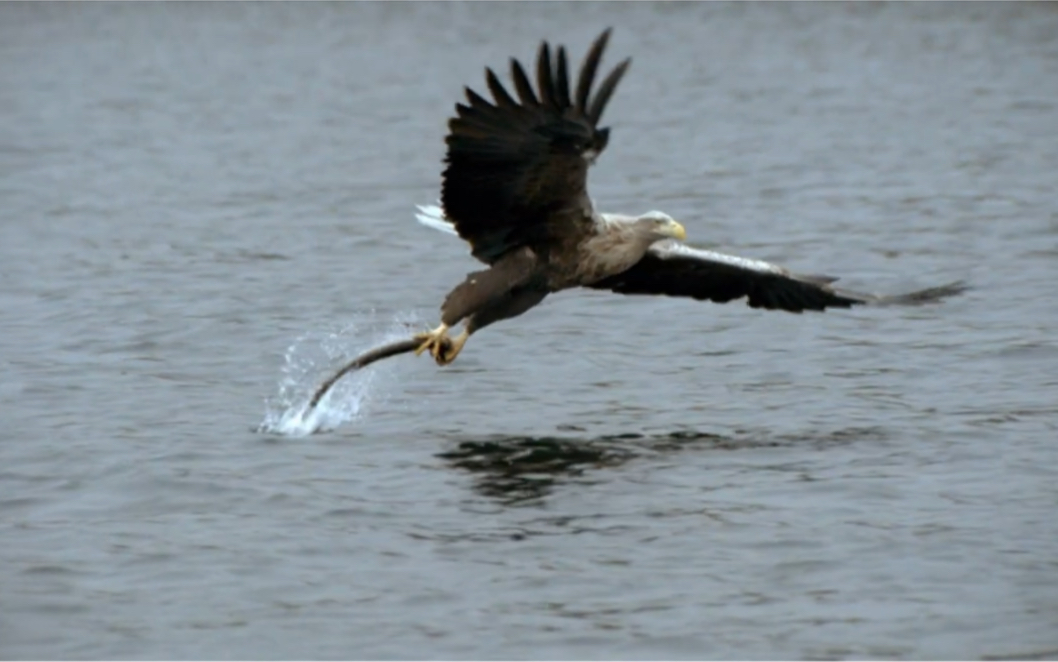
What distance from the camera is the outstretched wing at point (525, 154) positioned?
784cm

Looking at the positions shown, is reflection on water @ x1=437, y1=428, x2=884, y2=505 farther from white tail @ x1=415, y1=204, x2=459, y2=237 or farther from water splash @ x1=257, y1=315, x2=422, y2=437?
white tail @ x1=415, y1=204, x2=459, y2=237

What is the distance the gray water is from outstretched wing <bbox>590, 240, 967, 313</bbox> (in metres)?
0.49

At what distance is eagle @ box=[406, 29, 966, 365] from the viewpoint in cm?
789

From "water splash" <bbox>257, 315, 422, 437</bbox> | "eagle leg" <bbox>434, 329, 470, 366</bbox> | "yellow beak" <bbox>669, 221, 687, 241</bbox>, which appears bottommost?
"water splash" <bbox>257, 315, 422, 437</bbox>

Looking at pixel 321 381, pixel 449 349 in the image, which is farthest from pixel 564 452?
pixel 321 381

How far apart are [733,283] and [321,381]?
187 cm

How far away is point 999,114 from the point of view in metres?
20.5

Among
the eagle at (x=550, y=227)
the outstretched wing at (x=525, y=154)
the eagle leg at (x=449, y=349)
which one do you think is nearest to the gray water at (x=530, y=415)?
the eagle leg at (x=449, y=349)

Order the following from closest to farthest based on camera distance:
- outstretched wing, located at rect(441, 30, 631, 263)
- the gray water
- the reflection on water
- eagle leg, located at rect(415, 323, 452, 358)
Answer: the gray water, outstretched wing, located at rect(441, 30, 631, 263), the reflection on water, eagle leg, located at rect(415, 323, 452, 358)

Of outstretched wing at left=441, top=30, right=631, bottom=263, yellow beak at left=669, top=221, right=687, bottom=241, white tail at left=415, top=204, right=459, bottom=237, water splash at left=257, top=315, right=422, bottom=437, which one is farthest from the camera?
water splash at left=257, top=315, right=422, bottom=437

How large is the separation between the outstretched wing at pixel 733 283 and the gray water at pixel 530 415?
488 mm

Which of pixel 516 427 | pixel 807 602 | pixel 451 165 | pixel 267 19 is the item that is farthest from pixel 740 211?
pixel 267 19

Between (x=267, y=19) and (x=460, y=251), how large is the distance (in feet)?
66.2

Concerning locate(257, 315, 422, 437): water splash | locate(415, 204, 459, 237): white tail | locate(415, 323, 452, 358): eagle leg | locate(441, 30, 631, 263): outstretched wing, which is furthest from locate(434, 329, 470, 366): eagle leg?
locate(415, 204, 459, 237): white tail
